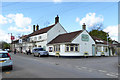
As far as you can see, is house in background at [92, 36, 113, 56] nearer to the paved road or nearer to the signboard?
the signboard

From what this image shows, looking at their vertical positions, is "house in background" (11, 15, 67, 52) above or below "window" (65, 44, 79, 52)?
above

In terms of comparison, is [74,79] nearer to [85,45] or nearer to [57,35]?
[85,45]

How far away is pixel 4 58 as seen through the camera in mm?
10352

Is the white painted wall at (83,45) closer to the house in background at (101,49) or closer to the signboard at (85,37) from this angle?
the signboard at (85,37)

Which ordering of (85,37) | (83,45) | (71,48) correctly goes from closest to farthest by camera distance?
(71,48), (83,45), (85,37)

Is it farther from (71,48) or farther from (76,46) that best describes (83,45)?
(71,48)

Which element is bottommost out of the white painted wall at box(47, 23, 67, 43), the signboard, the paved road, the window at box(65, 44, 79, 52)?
the paved road

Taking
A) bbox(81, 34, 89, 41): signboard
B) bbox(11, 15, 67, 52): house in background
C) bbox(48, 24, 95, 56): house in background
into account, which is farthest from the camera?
bbox(11, 15, 67, 52): house in background

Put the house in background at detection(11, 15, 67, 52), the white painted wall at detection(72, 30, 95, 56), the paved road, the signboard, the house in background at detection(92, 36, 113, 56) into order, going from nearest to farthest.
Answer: the paved road
the white painted wall at detection(72, 30, 95, 56)
the signboard
the house in background at detection(92, 36, 113, 56)
the house in background at detection(11, 15, 67, 52)

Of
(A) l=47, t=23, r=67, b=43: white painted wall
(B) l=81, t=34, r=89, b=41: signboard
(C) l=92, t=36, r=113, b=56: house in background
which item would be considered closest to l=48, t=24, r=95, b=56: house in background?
(B) l=81, t=34, r=89, b=41: signboard

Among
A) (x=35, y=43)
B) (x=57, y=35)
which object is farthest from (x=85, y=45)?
(x=35, y=43)

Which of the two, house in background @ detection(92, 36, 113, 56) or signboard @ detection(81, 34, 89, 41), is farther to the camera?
house in background @ detection(92, 36, 113, 56)

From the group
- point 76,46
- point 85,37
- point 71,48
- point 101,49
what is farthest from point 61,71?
point 101,49

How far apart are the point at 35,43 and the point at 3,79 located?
1256 inches
